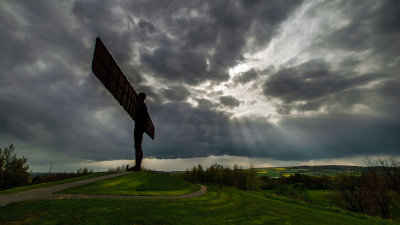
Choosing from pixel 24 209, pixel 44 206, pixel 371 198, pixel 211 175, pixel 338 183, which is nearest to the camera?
pixel 24 209

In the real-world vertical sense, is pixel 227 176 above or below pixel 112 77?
below

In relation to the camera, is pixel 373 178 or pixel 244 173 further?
pixel 244 173

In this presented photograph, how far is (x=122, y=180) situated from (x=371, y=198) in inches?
1700

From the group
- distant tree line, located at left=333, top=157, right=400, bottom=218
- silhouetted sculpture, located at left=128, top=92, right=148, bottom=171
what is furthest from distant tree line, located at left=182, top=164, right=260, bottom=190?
silhouetted sculpture, located at left=128, top=92, right=148, bottom=171

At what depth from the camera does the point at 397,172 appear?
35.8 meters

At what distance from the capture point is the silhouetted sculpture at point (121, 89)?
50.2ft

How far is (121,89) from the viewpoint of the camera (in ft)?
68.3

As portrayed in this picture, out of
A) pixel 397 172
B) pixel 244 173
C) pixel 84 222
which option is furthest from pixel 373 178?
pixel 84 222

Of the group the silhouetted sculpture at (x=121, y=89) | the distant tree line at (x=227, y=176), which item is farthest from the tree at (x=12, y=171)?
the distant tree line at (x=227, y=176)

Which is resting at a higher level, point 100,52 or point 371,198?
point 100,52

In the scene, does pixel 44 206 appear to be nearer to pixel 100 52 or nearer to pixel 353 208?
pixel 100 52

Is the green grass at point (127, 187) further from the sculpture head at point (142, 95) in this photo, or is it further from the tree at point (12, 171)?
the tree at point (12, 171)

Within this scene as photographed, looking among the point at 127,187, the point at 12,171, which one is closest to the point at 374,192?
the point at 127,187

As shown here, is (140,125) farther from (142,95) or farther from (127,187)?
(127,187)
